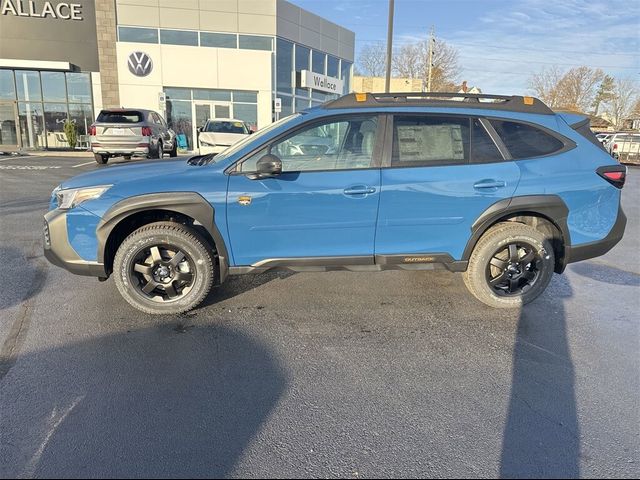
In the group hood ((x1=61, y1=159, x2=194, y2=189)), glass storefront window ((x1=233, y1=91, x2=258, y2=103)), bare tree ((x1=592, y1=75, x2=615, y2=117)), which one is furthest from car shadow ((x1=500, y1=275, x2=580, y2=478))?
bare tree ((x1=592, y1=75, x2=615, y2=117))

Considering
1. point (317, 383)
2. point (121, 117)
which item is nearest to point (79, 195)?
point (317, 383)

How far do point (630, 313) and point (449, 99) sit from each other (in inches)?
104

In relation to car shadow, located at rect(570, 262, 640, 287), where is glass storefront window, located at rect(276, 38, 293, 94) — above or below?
above

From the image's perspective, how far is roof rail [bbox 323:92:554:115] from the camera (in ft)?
13.3

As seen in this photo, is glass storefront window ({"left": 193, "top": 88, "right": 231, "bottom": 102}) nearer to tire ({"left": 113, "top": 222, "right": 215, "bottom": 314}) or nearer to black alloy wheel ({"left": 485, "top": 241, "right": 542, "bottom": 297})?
tire ({"left": 113, "top": 222, "right": 215, "bottom": 314})

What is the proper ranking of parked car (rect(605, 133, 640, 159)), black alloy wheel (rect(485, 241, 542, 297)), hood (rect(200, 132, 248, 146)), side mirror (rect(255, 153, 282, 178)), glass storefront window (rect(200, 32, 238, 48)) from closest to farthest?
side mirror (rect(255, 153, 282, 178)), black alloy wheel (rect(485, 241, 542, 297)), hood (rect(200, 132, 248, 146)), glass storefront window (rect(200, 32, 238, 48)), parked car (rect(605, 133, 640, 159))

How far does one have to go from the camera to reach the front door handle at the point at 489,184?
3896 mm

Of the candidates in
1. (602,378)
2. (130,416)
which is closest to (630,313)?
(602,378)

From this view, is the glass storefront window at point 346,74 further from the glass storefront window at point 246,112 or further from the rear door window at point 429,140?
the rear door window at point 429,140

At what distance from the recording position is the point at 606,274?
5.41 metres

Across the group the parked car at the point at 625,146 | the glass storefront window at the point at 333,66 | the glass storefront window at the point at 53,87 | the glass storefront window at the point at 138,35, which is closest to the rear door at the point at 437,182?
the glass storefront window at the point at 138,35

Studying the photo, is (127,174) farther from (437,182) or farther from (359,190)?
(437,182)

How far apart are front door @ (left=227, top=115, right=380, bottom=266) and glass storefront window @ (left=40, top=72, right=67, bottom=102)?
2386cm

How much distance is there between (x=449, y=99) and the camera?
4.21 metres
